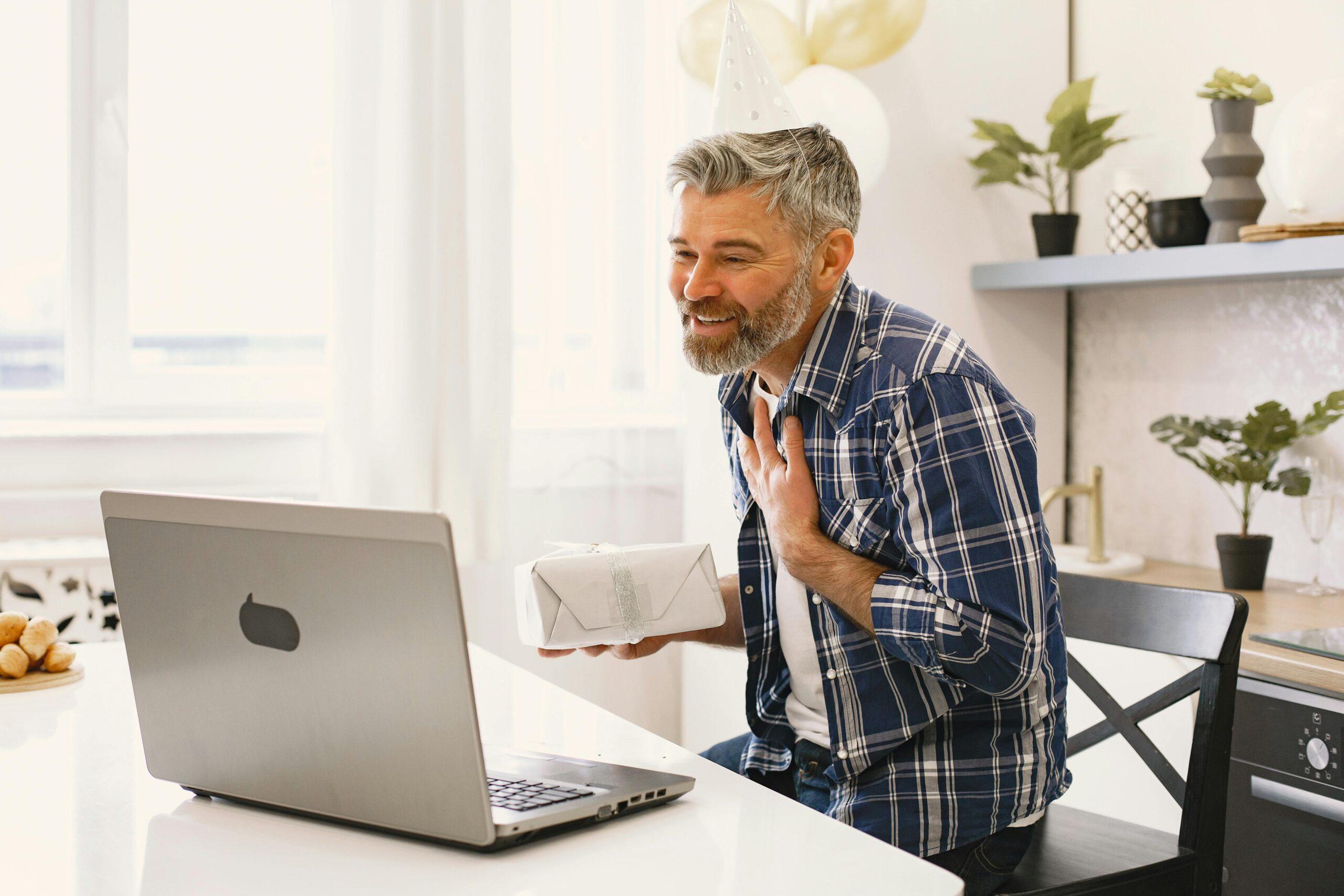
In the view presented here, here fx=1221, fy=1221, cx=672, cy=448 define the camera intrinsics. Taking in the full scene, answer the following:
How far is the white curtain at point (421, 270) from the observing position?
2.42 m

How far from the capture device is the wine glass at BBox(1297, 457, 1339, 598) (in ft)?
7.00

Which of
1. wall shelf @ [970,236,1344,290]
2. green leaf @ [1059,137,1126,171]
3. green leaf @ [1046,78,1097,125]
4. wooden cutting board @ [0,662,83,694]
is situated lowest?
wooden cutting board @ [0,662,83,694]

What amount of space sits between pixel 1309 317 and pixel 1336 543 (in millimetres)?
437

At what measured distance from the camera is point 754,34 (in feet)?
7.63

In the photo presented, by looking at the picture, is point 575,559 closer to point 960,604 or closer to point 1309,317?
point 960,604

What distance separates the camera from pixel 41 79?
2.46 m

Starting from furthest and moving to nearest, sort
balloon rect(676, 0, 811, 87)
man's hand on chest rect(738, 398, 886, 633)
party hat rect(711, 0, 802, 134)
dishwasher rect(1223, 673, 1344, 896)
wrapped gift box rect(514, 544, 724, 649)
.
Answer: balloon rect(676, 0, 811, 87), dishwasher rect(1223, 673, 1344, 896), party hat rect(711, 0, 802, 134), man's hand on chest rect(738, 398, 886, 633), wrapped gift box rect(514, 544, 724, 649)

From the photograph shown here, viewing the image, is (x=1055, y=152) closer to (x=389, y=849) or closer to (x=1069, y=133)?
(x=1069, y=133)

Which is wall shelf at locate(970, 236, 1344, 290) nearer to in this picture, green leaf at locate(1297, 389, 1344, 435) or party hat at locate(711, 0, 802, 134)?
green leaf at locate(1297, 389, 1344, 435)

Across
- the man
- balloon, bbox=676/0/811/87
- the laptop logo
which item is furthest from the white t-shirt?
balloon, bbox=676/0/811/87

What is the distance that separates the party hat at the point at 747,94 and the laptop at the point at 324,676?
842 mm

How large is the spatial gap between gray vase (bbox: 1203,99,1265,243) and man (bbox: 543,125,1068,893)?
1080mm

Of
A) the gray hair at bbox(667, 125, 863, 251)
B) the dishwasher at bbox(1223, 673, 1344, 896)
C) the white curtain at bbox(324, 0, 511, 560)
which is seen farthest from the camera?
the white curtain at bbox(324, 0, 511, 560)

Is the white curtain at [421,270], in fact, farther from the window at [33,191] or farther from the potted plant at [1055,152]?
the potted plant at [1055,152]
